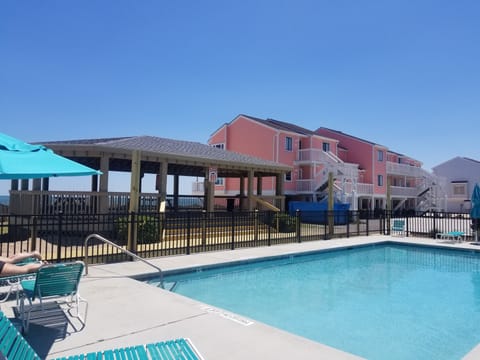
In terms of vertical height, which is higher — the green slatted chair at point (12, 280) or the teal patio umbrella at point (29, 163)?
the teal patio umbrella at point (29, 163)

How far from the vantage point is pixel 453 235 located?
1753 centimetres

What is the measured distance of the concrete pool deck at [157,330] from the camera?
14.8ft

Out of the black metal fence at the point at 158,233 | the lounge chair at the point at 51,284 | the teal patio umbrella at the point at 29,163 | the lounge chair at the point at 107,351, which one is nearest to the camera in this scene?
the lounge chair at the point at 107,351

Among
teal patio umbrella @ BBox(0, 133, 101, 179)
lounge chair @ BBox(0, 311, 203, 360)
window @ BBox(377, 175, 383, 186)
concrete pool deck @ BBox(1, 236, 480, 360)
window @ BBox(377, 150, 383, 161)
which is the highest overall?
window @ BBox(377, 150, 383, 161)

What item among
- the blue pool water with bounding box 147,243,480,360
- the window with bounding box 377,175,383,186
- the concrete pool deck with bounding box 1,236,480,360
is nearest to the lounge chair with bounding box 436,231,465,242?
the blue pool water with bounding box 147,243,480,360

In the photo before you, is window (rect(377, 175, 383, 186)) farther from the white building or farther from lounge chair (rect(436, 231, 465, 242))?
lounge chair (rect(436, 231, 465, 242))

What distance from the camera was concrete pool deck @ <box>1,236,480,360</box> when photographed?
4508mm

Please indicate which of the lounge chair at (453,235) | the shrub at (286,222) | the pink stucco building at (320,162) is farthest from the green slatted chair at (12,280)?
the pink stucco building at (320,162)

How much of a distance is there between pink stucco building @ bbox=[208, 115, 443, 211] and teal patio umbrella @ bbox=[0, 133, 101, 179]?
27715 millimetres

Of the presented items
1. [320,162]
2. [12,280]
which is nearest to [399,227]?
[320,162]

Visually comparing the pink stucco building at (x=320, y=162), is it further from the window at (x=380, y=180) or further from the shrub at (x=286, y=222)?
the shrub at (x=286, y=222)

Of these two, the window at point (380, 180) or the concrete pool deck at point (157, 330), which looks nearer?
the concrete pool deck at point (157, 330)

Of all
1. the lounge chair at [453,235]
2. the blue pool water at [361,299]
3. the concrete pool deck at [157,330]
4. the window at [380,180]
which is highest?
the window at [380,180]

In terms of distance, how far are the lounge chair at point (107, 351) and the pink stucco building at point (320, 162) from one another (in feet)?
91.8
